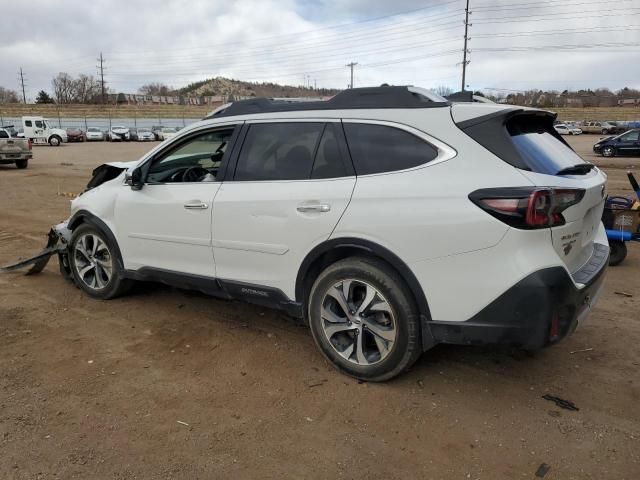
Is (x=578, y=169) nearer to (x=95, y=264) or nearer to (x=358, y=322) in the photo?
(x=358, y=322)

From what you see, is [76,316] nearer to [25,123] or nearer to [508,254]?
[508,254]

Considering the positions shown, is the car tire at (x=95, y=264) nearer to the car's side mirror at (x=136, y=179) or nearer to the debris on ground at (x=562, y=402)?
the car's side mirror at (x=136, y=179)

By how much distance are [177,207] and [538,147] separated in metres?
2.68

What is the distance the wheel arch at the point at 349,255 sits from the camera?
3.18m

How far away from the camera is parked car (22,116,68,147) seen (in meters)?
44.8

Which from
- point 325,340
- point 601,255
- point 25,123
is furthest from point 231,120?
point 25,123

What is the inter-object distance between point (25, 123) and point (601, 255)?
50018 millimetres

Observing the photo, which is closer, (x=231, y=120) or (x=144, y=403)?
(x=144, y=403)

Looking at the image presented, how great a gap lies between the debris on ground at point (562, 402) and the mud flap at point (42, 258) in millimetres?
4580

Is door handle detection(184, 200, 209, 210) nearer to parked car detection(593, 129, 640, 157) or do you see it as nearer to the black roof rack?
the black roof rack

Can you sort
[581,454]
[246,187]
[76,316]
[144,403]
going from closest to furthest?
[581,454]
[144,403]
[246,187]
[76,316]

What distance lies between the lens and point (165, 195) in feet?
14.4

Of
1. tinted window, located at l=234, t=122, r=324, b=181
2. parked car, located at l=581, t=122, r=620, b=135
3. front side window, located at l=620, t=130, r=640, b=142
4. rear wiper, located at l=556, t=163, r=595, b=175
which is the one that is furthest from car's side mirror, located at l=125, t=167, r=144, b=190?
parked car, located at l=581, t=122, r=620, b=135

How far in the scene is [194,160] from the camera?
4.89m
